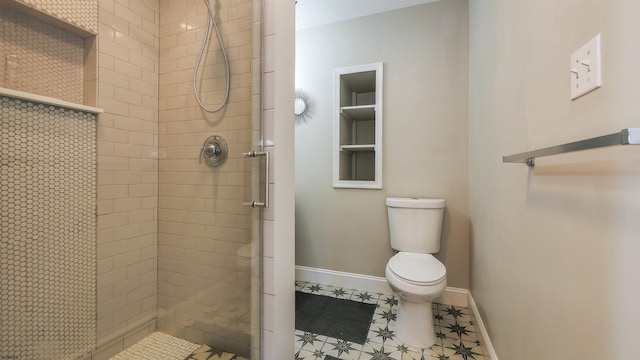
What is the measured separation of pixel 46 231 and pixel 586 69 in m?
1.99

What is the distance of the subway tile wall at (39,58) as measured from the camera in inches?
40.3

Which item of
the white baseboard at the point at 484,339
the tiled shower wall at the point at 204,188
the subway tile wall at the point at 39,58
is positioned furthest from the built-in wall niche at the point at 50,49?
the white baseboard at the point at 484,339

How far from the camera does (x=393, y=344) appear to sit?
1538mm

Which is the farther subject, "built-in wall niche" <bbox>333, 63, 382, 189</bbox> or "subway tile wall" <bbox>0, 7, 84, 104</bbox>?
"built-in wall niche" <bbox>333, 63, 382, 189</bbox>

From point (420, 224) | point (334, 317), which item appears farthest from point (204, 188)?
point (420, 224)

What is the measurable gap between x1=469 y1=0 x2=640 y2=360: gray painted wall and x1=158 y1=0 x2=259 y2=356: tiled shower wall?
107 cm

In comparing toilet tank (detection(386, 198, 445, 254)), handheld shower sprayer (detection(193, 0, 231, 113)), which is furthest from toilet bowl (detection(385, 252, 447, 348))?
handheld shower sprayer (detection(193, 0, 231, 113))

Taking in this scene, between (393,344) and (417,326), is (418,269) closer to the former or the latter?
(417,326)

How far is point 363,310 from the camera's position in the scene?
191 centimetres

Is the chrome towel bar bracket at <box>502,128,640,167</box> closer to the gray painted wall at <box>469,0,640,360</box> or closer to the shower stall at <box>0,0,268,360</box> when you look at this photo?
the gray painted wall at <box>469,0,640,360</box>

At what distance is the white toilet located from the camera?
1468 millimetres

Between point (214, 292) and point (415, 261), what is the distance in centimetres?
123

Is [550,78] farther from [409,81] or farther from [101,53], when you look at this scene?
[101,53]

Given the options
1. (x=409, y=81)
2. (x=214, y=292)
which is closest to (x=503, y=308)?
(x=214, y=292)
